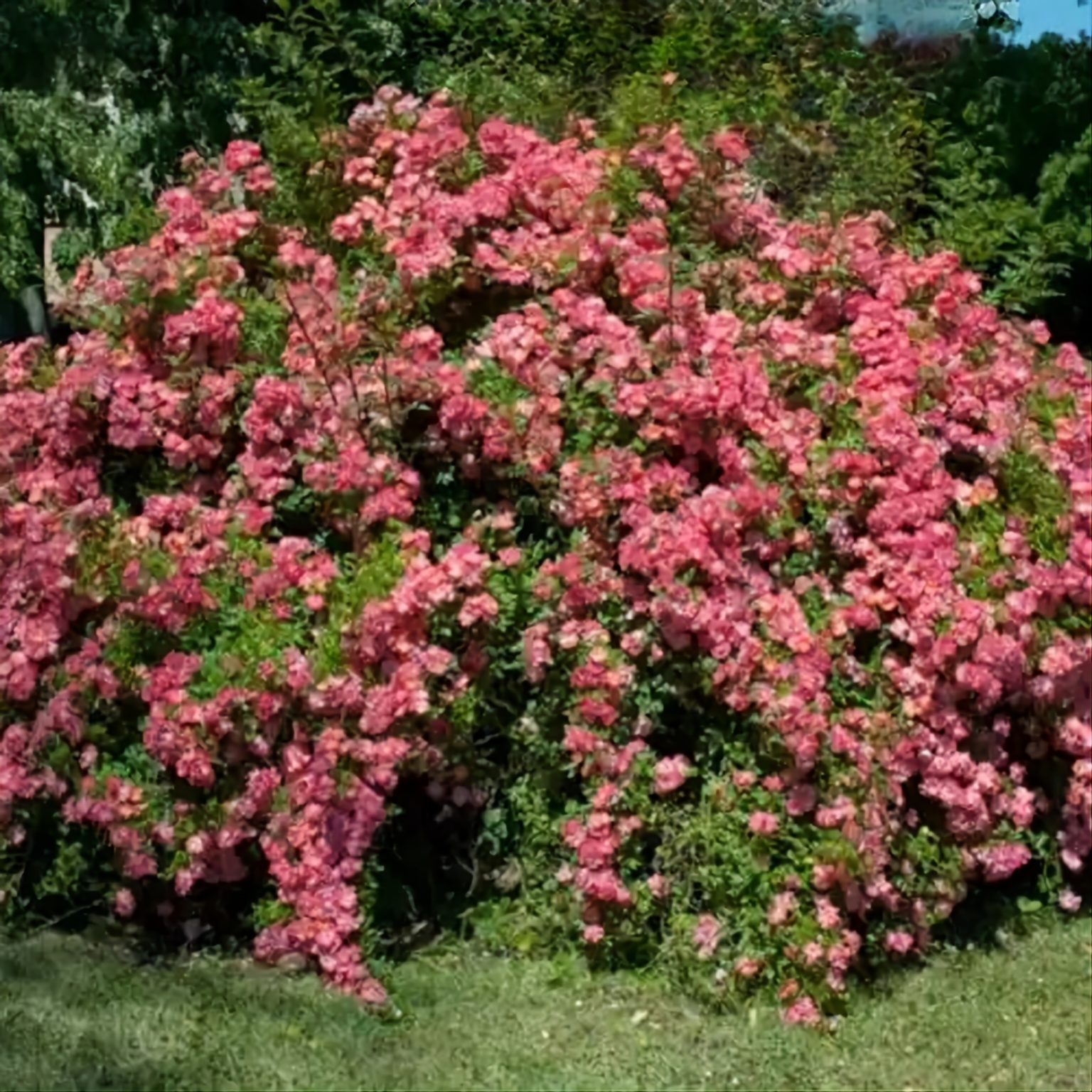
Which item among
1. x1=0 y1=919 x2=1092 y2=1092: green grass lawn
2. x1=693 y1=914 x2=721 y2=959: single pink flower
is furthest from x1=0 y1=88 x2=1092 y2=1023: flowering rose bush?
x1=0 y1=919 x2=1092 y2=1092: green grass lawn

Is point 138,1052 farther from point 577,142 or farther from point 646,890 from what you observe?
point 577,142

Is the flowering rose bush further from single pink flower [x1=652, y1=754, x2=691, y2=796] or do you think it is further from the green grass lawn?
the green grass lawn

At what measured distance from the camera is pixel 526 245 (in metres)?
4.71

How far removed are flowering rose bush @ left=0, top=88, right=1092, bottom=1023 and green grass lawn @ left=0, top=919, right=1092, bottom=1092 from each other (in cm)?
13

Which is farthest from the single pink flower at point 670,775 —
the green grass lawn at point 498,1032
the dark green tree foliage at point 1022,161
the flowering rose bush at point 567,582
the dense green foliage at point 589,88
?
the dense green foliage at point 589,88

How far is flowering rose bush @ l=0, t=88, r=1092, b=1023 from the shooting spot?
416cm

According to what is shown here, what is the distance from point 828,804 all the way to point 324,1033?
45.7 inches

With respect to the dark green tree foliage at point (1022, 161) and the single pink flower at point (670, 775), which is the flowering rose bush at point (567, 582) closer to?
the single pink flower at point (670, 775)

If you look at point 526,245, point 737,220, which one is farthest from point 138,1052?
point 737,220

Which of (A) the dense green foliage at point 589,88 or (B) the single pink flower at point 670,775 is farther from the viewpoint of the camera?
(A) the dense green foliage at point 589,88

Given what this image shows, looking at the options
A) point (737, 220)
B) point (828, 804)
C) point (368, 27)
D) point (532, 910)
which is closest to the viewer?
point (828, 804)

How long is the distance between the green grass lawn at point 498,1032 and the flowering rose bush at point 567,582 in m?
0.13

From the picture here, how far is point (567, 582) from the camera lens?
14.2 ft

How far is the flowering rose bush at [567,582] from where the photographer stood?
416 centimetres
